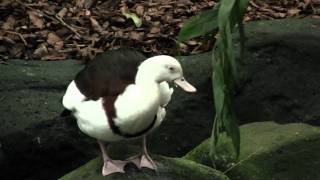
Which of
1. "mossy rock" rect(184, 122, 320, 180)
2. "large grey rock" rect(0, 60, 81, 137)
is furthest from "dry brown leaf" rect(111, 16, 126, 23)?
"mossy rock" rect(184, 122, 320, 180)

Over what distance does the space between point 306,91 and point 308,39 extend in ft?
1.17

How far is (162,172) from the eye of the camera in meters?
3.16

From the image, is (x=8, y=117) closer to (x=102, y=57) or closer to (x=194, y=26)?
(x=102, y=57)

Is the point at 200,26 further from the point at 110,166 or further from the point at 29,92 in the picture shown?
the point at 29,92

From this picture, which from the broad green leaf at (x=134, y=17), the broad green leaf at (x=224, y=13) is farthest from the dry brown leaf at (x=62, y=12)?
→ the broad green leaf at (x=224, y=13)

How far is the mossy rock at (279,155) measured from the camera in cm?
349

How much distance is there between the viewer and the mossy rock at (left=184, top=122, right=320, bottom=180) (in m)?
3.49

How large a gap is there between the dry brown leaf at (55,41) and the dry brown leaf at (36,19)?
156 mm

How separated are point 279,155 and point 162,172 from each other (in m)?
0.72

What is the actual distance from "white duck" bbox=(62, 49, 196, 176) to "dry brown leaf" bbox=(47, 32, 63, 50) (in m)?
1.71

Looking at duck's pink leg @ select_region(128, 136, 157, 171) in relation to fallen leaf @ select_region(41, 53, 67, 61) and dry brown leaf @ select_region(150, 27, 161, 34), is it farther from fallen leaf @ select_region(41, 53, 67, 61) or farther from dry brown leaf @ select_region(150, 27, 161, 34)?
dry brown leaf @ select_region(150, 27, 161, 34)

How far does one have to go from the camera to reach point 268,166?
351 centimetres

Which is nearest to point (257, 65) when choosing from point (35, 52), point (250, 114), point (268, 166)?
point (250, 114)

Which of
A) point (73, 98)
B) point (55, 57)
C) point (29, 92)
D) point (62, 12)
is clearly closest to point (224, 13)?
point (73, 98)
